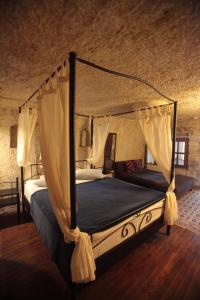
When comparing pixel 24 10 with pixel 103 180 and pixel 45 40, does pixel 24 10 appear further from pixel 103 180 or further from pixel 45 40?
pixel 103 180

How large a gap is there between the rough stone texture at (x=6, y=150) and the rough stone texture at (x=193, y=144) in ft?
20.2

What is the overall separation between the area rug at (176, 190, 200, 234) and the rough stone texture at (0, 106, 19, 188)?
13.7 ft

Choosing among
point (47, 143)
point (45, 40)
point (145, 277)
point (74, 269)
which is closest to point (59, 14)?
point (45, 40)

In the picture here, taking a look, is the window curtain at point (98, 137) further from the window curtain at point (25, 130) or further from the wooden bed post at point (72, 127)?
the wooden bed post at point (72, 127)

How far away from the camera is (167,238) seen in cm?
294

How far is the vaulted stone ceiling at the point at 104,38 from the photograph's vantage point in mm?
1062

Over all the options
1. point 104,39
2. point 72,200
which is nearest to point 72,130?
point 72,200

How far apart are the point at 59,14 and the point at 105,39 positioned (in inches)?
17.2

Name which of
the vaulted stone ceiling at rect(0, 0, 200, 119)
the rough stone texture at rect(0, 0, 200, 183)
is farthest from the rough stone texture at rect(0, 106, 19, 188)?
the vaulted stone ceiling at rect(0, 0, 200, 119)

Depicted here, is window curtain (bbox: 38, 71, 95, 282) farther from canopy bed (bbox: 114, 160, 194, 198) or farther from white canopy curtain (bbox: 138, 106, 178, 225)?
canopy bed (bbox: 114, 160, 194, 198)

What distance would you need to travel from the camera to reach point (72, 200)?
59.9 inches

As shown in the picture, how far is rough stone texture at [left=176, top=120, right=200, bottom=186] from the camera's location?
20.0 feet

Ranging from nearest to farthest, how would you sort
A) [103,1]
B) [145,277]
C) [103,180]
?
[103,1], [145,277], [103,180]

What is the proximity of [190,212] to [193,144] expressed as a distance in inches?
130
